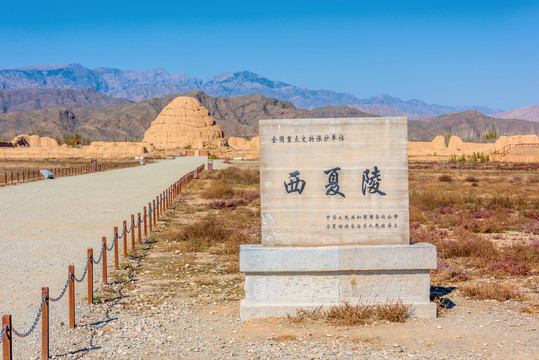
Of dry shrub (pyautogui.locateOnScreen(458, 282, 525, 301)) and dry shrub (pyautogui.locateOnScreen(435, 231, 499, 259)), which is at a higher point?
dry shrub (pyautogui.locateOnScreen(435, 231, 499, 259))

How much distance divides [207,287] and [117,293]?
1.43 m

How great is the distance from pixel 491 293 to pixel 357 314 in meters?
2.38

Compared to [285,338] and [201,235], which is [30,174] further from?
[285,338]

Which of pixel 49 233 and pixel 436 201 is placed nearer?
pixel 49 233

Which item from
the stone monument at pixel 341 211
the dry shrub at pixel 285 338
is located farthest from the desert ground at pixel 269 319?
the stone monument at pixel 341 211

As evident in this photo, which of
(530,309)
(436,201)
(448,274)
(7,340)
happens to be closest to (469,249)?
(448,274)

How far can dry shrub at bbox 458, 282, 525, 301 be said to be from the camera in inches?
298

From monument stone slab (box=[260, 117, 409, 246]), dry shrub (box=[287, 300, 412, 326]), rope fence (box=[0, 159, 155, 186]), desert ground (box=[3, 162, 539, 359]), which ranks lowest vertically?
desert ground (box=[3, 162, 539, 359])

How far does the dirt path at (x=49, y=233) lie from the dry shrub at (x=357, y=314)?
3.32 metres

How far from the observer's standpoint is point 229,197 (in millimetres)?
22953

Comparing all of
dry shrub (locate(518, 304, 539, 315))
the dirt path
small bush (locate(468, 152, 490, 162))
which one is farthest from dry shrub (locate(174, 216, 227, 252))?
small bush (locate(468, 152, 490, 162))

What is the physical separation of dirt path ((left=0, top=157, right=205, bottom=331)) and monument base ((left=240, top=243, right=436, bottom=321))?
272 cm

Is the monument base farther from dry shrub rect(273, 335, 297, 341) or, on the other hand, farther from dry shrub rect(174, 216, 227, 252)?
dry shrub rect(174, 216, 227, 252)

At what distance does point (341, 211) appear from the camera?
701 centimetres
